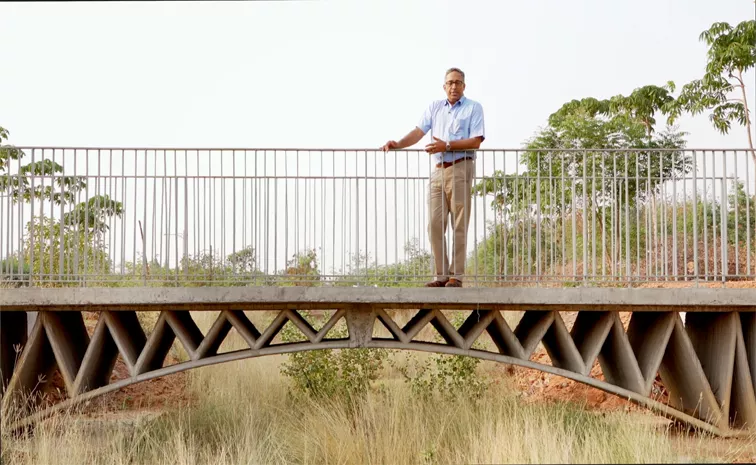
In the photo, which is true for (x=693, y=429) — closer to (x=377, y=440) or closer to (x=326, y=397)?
(x=377, y=440)

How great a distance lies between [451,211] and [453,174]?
1.47 ft

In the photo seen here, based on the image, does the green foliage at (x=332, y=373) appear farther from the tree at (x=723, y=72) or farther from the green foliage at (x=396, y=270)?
the tree at (x=723, y=72)

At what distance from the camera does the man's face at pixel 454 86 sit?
9.65 m

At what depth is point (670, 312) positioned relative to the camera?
10359 millimetres

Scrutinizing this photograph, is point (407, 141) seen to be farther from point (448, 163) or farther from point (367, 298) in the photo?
point (367, 298)

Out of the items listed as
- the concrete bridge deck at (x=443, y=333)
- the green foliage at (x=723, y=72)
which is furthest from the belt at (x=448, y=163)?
the green foliage at (x=723, y=72)

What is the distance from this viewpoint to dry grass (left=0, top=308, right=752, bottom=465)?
27.3 feet

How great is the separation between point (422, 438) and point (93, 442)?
15.3 ft

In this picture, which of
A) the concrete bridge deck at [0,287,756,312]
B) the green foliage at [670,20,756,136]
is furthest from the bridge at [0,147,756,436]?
the green foliage at [670,20,756,136]

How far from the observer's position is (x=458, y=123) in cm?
962

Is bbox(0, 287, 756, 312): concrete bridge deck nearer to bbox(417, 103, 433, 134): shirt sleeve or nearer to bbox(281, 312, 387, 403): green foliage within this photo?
bbox(417, 103, 433, 134): shirt sleeve

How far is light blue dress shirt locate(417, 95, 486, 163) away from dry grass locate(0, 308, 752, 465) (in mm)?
3175

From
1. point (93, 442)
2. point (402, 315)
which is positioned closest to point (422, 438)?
point (93, 442)

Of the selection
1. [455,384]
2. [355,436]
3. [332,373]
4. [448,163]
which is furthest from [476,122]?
[332,373]
